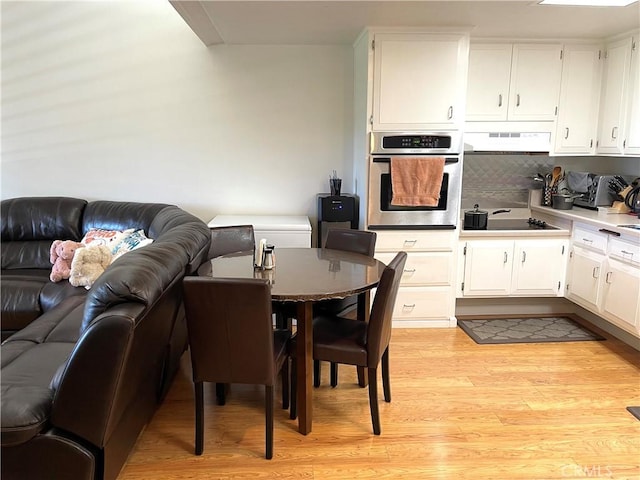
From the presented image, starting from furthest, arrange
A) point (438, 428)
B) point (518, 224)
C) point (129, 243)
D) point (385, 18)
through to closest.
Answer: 1. point (518, 224)
2. point (129, 243)
3. point (385, 18)
4. point (438, 428)

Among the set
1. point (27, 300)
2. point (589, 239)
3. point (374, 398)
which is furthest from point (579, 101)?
point (27, 300)

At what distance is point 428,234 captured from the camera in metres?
3.84

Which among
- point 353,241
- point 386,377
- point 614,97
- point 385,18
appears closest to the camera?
point 386,377

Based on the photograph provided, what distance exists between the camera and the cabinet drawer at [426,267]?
12.7 ft

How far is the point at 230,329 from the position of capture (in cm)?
217

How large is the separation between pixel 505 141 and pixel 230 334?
2847 millimetres

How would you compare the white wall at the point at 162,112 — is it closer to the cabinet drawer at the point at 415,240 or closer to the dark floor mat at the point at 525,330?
the cabinet drawer at the point at 415,240

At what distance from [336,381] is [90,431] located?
60.3 inches

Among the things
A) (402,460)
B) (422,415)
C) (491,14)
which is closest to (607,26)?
(491,14)

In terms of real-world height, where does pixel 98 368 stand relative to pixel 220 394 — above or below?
above

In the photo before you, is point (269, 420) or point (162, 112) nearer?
point (269, 420)

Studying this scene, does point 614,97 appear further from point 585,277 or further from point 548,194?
point 585,277

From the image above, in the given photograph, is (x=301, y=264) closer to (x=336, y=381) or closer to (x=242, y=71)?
(x=336, y=381)

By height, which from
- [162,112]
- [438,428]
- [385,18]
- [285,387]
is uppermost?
[385,18]
